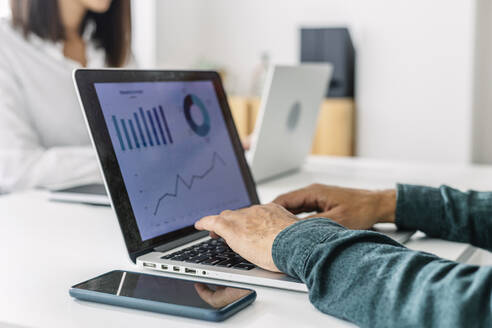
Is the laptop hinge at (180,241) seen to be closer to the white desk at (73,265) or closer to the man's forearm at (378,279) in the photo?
the white desk at (73,265)

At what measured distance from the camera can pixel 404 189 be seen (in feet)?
3.32

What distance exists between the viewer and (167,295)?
642 mm

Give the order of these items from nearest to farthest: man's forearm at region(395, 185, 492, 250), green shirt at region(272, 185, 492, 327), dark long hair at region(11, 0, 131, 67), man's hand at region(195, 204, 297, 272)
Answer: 1. green shirt at region(272, 185, 492, 327)
2. man's hand at region(195, 204, 297, 272)
3. man's forearm at region(395, 185, 492, 250)
4. dark long hair at region(11, 0, 131, 67)

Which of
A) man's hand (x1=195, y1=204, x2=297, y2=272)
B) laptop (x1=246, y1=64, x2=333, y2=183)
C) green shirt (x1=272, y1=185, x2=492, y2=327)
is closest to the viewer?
green shirt (x1=272, y1=185, x2=492, y2=327)

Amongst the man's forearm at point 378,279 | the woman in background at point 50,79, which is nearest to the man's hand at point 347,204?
the man's forearm at point 378,279

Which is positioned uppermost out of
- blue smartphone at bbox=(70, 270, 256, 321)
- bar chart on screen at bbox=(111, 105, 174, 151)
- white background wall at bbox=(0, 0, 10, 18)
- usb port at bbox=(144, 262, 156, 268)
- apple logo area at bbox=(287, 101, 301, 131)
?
white background wall at bbox=(0, 0, 10, 18)

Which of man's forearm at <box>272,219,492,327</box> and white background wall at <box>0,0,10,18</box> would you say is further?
white background wall at <box>0,0,10,18</box>

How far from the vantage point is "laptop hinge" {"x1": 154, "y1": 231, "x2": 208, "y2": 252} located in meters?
0.83

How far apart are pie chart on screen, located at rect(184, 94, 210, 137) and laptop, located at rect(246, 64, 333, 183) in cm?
41

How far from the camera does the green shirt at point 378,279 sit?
0.54m

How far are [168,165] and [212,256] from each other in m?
0.18

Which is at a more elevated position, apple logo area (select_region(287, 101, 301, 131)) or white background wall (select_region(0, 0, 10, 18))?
white background wall (select_region(0, 0, 10, 18))

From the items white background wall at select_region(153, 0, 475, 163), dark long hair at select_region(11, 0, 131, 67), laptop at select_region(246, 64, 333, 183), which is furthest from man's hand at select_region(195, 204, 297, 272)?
white background wall at select_region(153, 0, 475, 163)

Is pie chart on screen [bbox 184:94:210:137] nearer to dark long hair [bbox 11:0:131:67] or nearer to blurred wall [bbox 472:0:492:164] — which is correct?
dark long hair [bbox 11:0:131:67]
